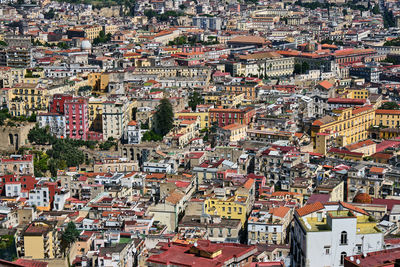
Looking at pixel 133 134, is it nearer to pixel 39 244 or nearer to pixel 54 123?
pixel 54 123

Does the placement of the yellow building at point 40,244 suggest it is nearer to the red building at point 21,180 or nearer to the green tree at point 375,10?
the red building at point 21,180

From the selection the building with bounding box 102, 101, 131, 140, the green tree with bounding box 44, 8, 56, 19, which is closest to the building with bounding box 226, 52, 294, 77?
the building with bounding box 102, 101, 131, 140

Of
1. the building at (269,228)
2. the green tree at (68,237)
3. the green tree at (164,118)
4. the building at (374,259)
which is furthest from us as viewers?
the green tree at (164,118)

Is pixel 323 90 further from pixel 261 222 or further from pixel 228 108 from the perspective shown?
pixel 261 222

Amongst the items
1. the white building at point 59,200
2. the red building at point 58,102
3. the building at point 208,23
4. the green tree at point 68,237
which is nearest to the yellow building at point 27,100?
the red building at point 58,102

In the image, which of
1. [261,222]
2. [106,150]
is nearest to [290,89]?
[106,150]

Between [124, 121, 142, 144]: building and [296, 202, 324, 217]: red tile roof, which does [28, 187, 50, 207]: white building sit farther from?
[296, 202, 324, 217]: red tile roof
